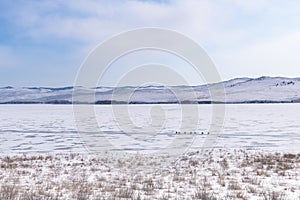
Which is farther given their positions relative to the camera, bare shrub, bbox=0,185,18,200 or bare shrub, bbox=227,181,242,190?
bare shrub, bbox=227,181,242,190

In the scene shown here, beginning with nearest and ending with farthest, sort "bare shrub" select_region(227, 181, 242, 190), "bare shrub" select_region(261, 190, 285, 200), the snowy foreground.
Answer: "bare shrub" select_region(261, 190, 285, 200) → the snowy foreground → "bare shrub" select_region(227, 181, 242, 190)

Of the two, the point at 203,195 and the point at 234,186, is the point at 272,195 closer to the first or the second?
the point at 234,186

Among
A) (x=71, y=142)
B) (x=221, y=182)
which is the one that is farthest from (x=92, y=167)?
(x=71, y=142)

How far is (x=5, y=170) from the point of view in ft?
39.2

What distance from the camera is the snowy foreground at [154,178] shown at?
820cm

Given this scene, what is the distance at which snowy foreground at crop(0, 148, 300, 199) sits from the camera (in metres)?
8.20

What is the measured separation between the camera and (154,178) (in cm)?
1058

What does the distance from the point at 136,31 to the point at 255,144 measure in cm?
1042

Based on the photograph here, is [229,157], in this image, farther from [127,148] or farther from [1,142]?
[1,142]

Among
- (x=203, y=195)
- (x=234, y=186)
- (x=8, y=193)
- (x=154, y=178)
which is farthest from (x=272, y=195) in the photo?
(x=8, y=193)

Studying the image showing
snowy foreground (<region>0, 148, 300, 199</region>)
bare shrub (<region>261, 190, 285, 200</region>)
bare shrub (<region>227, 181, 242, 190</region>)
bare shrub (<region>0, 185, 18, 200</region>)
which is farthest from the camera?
bare shrub (<region>227, 181, 242, 190</region>)

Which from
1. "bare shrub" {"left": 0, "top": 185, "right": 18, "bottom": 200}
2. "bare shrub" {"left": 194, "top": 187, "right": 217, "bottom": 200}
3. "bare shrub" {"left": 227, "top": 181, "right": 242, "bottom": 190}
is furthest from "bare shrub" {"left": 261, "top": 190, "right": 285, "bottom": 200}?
"bare shrub" {"left": 0, "top": 185, "right": 18, "bottom": 200}

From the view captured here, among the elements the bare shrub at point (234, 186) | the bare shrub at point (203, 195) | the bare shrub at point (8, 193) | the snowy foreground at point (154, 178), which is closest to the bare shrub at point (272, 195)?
the snowy foreground at point (154, 178)

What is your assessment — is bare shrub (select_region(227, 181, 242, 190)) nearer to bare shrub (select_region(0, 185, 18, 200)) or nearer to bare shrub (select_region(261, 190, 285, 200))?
bare shrub (select_region(261, 190, 285, 200))
